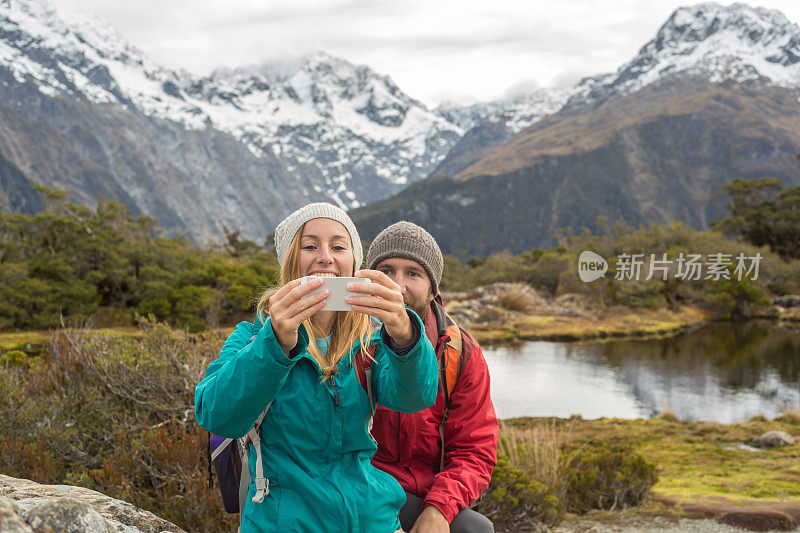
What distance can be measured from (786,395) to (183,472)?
16196 millimetres

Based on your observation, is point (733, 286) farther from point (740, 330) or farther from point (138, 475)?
point (138, 475)

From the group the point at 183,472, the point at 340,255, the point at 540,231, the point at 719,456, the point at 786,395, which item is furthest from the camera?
the point at 540,231

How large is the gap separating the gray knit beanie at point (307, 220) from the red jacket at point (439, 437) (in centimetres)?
52

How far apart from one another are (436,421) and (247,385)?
0.97 metres

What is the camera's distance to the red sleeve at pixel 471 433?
2.17 meters

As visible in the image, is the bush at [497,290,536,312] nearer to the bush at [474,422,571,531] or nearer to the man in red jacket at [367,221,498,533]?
the bush at [474,422,571,531]

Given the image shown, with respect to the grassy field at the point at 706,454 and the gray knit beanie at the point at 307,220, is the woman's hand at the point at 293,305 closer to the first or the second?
the gray knit beanie at the point at 307,220

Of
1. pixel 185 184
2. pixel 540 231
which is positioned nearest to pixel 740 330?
pixel 540 231

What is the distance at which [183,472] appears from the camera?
3438 mm

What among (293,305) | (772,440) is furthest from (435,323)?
(772,440)

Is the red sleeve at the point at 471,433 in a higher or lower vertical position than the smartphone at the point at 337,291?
lower

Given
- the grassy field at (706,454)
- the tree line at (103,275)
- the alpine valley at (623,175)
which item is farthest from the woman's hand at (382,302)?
the alpine valley at (623,175)

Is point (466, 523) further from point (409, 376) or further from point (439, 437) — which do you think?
point (409, 376)

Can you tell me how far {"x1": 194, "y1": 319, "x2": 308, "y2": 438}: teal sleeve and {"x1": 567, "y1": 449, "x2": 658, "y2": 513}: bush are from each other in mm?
4426
